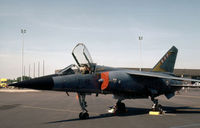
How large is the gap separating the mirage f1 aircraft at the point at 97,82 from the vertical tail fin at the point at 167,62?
1907mm

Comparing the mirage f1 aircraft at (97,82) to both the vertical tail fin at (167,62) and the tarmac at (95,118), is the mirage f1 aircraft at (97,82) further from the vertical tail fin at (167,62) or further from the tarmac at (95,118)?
the vertical tail fin at (167,62)

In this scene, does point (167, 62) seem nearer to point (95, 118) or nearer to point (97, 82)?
point (97, 82)

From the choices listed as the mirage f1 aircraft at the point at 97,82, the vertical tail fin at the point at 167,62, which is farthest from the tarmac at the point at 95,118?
the vertical tail fin at the point at 167,62

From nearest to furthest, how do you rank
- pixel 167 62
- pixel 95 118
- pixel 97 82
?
1. pixel 95 118
2. pixel 97 82
3. pixel 167 62

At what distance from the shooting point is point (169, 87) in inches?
568

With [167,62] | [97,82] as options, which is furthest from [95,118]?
[167,62]

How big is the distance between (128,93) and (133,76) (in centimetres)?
114

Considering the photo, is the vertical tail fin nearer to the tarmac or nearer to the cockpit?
the tarmac

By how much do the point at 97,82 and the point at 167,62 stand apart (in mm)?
8013

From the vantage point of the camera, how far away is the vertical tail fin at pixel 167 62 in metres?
16.5

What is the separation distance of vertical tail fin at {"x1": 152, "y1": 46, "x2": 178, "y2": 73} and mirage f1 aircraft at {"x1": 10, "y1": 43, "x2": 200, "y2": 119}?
1907 millimetres

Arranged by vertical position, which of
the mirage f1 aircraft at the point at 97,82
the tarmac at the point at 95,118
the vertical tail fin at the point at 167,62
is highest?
the vertical tail fin at the point at 167,62

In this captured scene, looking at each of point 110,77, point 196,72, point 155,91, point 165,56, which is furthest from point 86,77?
point 196,72

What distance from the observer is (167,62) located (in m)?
16.7
